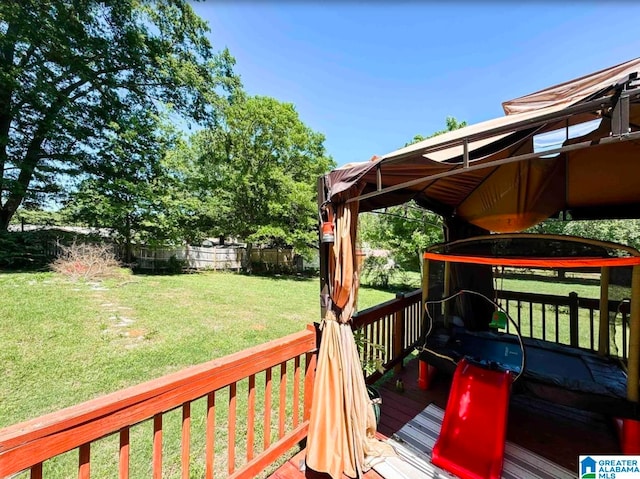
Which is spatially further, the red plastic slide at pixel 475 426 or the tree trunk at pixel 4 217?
the tree trunk at pixel 4 217

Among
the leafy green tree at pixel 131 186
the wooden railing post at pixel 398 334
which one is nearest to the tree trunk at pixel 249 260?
the leafy green tree at pixel 131 186

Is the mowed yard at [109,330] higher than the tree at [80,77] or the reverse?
the reverse

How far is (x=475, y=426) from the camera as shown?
210 cm

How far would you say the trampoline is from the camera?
6.55 ft

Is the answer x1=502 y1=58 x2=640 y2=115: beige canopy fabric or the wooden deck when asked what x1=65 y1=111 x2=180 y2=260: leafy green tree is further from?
x1=502 y1=58 x2=640 y2=115: beige canopy fabric

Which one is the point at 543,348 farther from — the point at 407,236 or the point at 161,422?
the point at 407,236

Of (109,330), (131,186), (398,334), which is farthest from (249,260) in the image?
(398,334)

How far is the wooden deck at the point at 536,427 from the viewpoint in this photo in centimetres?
207

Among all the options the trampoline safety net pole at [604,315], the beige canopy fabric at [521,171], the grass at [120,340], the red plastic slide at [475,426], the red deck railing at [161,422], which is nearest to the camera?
the red deck railing at [161,422]

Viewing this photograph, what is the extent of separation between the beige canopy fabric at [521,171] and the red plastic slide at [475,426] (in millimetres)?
1644

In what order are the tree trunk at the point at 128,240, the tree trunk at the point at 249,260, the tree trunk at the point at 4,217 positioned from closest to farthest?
the tree trunk at the point at 4,217
the tree trunk at the point at 128,240
the tree trunk at the point at 249,260

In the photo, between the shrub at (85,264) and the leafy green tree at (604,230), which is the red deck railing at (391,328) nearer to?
the leafy green tree at (604,230)

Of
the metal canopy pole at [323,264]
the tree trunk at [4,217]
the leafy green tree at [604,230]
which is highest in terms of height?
the tree trunk at [4,217]

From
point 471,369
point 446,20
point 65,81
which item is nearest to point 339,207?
point 471,369
